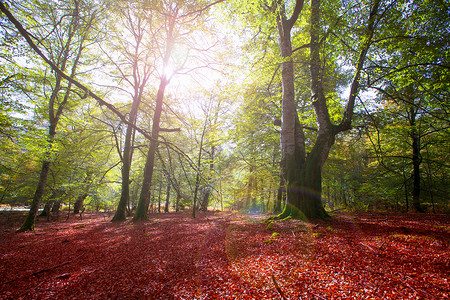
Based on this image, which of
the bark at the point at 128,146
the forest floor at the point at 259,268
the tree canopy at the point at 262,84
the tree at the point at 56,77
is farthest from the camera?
the bark at the point at 128,146

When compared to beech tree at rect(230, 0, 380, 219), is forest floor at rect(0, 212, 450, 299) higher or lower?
lower

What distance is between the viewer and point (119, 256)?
14.6ft

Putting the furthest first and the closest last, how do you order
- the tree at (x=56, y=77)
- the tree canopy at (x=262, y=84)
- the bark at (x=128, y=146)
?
the bark at (x=128, y=146)
the tree at (x=56, y=77)
the tree canopy at (x=262, y=84)

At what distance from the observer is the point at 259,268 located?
302cm

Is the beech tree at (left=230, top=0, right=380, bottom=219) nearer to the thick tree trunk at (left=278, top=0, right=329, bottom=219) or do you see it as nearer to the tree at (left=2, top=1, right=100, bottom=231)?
the thick tree trunk at (left=278, top=0, right=329, bottom=219)

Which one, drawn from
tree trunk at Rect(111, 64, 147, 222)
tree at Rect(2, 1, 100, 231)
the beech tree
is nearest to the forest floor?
the beech tree

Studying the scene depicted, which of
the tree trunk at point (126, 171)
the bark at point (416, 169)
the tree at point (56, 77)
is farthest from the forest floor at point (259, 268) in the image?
the bark at point (416, 169)

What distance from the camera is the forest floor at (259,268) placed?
2.24 m

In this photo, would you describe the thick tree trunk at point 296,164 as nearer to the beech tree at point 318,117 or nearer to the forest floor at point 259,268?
the beech tree at point 318,117

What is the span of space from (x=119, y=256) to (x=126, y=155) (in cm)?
789

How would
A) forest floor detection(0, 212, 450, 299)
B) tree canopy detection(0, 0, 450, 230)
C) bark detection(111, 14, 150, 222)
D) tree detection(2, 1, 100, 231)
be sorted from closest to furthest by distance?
forest floor detection(0, 212, 450, 299)
tree canopy detection(0, 0, 450, 230)
tree detection(2, 1, 100, 231)
bark detection(111, 14, 150, 222)

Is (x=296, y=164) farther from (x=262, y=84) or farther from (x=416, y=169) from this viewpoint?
(x=416, y=169)

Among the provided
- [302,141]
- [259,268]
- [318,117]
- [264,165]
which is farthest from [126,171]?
[318,117]

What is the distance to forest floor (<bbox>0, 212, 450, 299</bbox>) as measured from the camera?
224 cm
